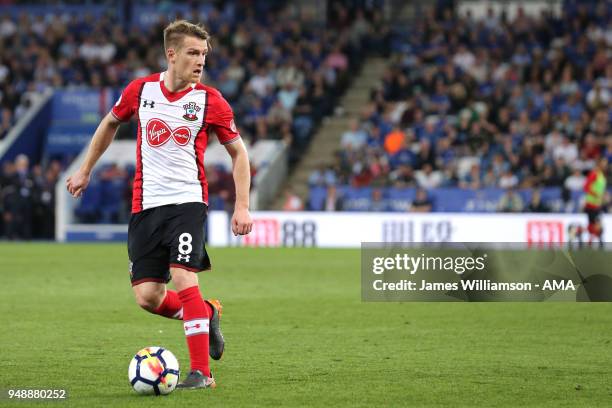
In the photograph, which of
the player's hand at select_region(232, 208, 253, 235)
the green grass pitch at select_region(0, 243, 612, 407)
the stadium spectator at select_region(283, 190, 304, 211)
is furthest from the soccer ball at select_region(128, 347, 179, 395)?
the stadium spectator at select_region(283, 190, 304, 211)

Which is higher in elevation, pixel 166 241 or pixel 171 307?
pixel 166 241

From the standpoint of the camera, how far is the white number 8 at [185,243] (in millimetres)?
7320

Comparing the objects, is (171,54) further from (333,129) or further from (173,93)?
(333,129)

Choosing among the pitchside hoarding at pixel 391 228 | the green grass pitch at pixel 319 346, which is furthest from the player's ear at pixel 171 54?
the pitchside hoarding at pixel 391 228

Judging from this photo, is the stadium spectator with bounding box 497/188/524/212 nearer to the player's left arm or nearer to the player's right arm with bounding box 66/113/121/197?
the player's left arm

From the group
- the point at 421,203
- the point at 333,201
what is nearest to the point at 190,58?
the point at 421,203

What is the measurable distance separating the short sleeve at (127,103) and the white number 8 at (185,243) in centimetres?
85

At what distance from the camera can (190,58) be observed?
7332 millimetres

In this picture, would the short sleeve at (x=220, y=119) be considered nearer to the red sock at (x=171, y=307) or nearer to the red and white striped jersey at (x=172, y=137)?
the red and white striped jersey at (x=172, y=137)

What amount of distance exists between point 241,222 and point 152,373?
1026mm

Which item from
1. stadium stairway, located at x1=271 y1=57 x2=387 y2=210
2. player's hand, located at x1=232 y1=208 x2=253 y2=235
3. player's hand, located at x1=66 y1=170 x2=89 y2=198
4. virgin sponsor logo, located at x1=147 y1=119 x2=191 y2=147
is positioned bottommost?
player's hand, located at x1=232 y1=208 x2=253 y2=235

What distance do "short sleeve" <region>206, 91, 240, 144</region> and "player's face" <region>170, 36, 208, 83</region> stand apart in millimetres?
206

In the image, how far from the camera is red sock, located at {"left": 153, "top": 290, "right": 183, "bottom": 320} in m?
7.84

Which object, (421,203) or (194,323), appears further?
(421,203)
